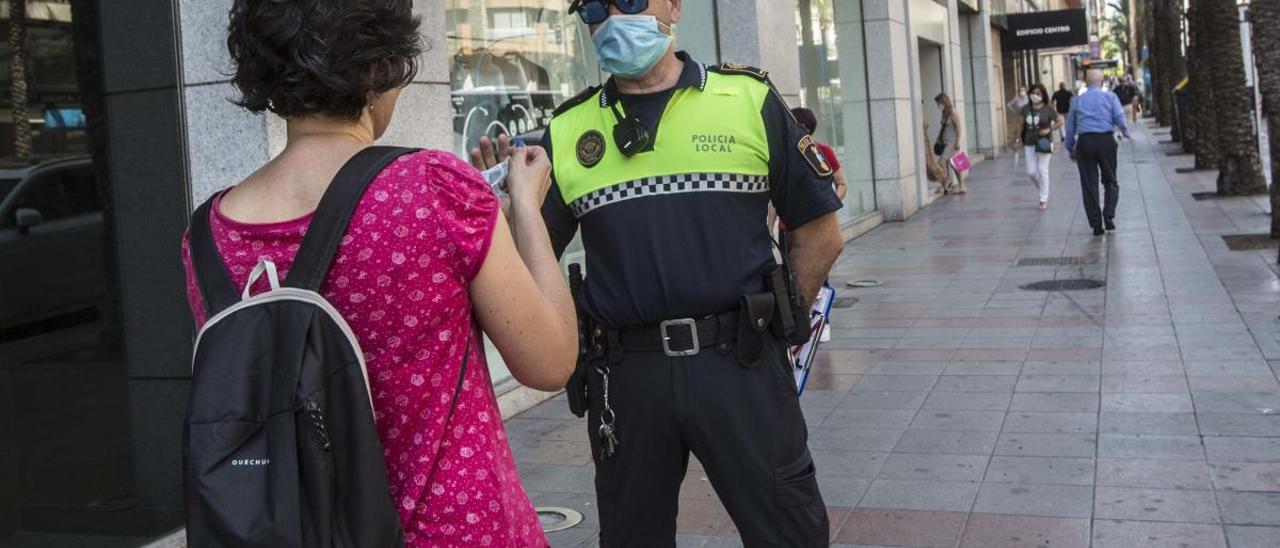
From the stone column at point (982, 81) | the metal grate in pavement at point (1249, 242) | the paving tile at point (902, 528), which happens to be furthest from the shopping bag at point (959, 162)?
the paving tile at point (902, 528)

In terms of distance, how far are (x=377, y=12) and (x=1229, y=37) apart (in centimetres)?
1841

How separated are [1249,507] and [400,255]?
4222mm

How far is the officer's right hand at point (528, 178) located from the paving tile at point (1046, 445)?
14.4 feet

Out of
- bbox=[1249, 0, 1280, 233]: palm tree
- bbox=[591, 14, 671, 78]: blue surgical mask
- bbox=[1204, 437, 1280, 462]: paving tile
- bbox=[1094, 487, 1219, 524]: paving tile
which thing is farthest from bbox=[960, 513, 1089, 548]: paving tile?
bbox=[1249, 0, 1280, 233]: palm tree

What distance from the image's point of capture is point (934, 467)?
19.2ft

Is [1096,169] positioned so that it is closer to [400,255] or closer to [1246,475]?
[1246,475]

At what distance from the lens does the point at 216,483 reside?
1.57 metres

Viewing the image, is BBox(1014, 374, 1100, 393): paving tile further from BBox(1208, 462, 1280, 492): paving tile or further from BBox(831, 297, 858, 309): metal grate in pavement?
BBox(831, 297, 858, 309): metal grate in pavement

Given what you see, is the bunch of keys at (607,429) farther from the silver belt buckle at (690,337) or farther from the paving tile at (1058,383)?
the paving tile at (1058,383)

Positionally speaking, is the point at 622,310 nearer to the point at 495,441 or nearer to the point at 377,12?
the point at 495,441

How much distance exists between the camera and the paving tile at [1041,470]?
5508 mm

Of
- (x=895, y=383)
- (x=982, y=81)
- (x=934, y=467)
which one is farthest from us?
A: (x=982, y=81)

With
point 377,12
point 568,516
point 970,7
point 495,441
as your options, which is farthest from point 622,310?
point 970,7

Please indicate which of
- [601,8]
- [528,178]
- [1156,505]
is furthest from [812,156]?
[1156,505]
